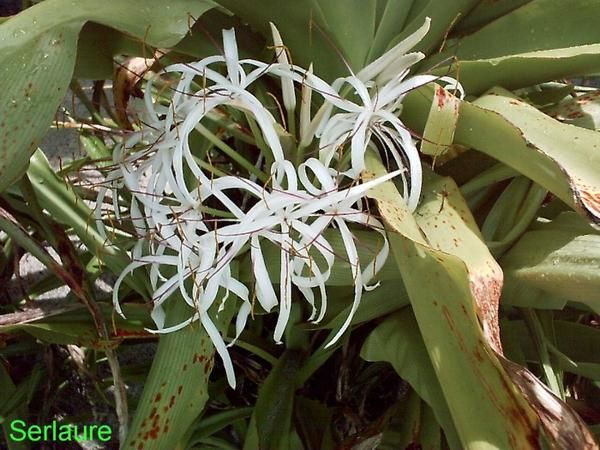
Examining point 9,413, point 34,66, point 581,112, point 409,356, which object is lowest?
point 9,413

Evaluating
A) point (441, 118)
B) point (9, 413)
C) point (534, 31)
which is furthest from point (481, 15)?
point (9, 413)

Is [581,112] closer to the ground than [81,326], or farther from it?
farther from it

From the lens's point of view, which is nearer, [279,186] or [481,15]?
[279,186]

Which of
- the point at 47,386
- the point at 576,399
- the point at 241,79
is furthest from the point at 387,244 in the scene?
the point at 47,386

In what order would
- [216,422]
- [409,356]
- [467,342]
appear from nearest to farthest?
1. [467,342]
2. [409,356]
3. [216,422]

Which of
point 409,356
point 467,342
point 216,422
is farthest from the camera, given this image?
point 216,422

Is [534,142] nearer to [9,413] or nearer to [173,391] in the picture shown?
[173,391]

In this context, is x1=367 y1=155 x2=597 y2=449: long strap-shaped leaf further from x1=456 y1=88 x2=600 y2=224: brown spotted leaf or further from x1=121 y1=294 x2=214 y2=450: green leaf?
x1=121 y1=294 x2=214 y2=450: green leaf
